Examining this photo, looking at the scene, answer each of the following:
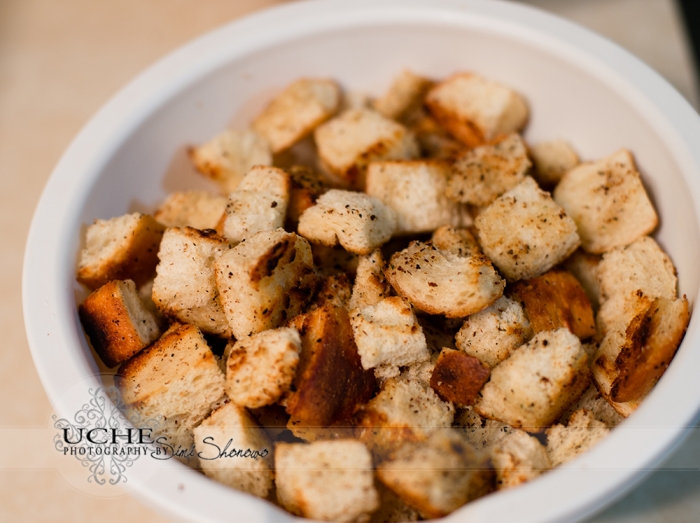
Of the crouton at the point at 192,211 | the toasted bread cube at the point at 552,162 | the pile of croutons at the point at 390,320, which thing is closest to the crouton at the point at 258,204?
the pile of croutons at the point at 390,320

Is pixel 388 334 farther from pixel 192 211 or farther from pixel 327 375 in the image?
pixel 192 211

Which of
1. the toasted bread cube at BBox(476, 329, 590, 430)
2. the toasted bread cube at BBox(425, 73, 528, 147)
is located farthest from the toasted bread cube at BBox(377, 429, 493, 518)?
the toasted bread cube at BBox(425, 73, 528, 147)

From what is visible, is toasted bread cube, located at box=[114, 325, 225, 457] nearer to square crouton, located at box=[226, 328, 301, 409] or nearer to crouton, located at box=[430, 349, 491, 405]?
square crouton, located at box=[226, 328, 301, 409]

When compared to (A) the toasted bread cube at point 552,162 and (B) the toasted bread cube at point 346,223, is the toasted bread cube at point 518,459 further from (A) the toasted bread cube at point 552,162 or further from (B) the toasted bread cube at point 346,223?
(A) the toasted bread cube at point 552,162

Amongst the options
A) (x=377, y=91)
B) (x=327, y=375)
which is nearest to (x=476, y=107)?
(x=377, y=91)

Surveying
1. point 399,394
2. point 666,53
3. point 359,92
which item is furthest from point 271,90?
point 666,53

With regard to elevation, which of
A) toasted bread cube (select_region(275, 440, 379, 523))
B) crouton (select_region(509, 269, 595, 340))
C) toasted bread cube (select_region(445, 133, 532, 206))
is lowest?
toasted bread cube (select_region(275, 440, 379, 523))

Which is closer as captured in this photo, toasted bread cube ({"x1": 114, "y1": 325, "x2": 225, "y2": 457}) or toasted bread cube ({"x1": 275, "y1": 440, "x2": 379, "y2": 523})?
toasted bread cube ({"x1": 275, "y1": 440, "x2": 379, "y2": 523})
